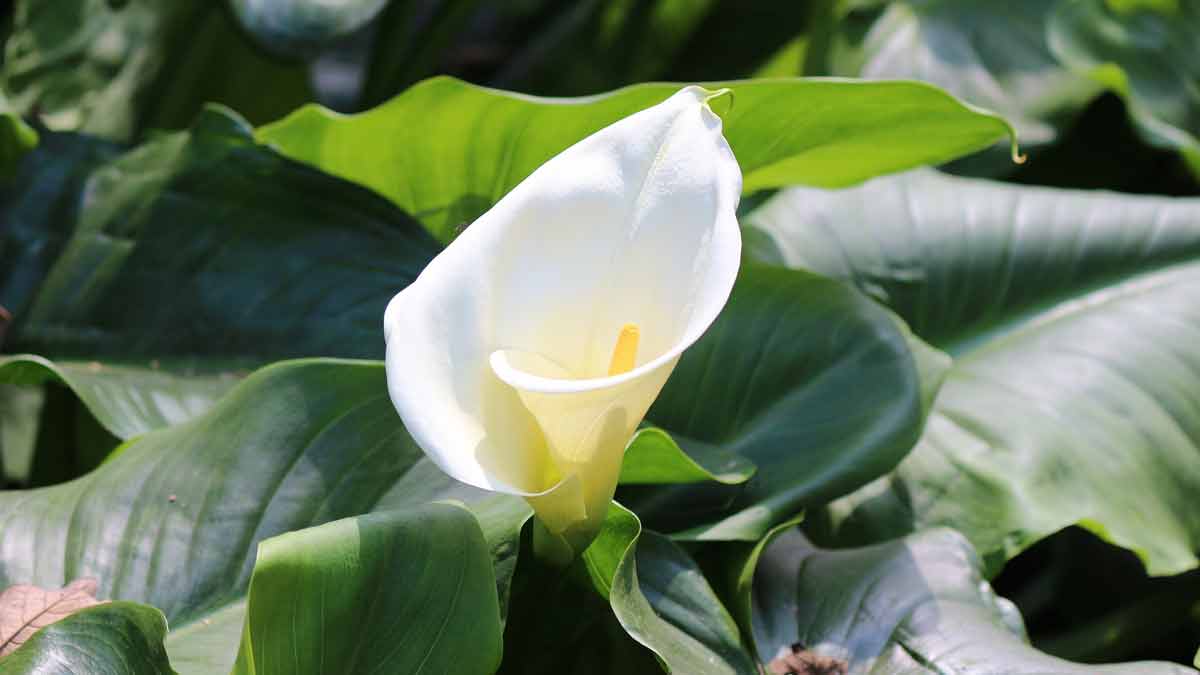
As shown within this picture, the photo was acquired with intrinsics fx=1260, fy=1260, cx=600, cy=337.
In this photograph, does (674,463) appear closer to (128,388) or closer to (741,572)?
(741,572)

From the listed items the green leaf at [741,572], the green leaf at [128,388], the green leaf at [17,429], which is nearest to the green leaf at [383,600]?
the green leaf at [741,572]

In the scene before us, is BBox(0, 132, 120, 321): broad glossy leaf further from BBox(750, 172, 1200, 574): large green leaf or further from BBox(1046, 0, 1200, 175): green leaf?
BBox(1046, 0, 1200, 175): green leaf

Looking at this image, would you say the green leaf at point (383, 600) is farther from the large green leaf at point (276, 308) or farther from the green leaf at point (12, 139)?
the green leaf at point (12, 139)

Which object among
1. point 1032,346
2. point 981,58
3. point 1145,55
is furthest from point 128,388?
point 1145,55

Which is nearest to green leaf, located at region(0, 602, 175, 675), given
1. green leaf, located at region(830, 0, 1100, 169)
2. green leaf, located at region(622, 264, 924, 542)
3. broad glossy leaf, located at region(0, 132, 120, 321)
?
green leaf, located at region(622, 264, 924, 542)

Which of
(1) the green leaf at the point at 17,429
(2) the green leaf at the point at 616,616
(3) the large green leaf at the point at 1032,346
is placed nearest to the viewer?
(2) the green leaf at the point at 616,616

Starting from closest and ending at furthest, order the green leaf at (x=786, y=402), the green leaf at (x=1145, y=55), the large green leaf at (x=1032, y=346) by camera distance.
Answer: the green leaf at (x=786, y=402), the large green leaf at (x=1032, y=346), the green leaf at (x=1145, y=55)
